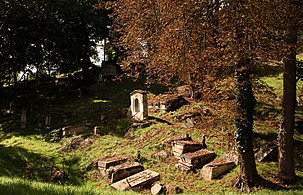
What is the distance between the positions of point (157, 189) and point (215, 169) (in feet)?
7.32

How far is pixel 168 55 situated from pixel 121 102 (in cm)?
1306

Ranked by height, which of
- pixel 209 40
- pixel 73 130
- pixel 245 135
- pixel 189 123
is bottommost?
pixel 73 130

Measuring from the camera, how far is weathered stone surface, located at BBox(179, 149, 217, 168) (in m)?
11.5

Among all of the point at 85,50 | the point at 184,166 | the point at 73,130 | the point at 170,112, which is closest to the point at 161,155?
the point at 184,166

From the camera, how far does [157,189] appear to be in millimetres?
10156

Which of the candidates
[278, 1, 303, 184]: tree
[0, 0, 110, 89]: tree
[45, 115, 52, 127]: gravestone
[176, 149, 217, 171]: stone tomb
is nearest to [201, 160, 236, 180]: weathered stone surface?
[176, 149, 217, 171]: stone tomb

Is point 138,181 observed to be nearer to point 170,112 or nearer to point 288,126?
point 288,126

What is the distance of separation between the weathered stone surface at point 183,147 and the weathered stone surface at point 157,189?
2253 mm

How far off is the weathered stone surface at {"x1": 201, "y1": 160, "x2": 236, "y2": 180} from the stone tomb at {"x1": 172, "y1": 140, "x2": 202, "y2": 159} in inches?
55.2

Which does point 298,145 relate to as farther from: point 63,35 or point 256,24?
point 63,35

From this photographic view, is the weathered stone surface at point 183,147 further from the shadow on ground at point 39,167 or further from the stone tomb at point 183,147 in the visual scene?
the shadow on ground at point 39,167

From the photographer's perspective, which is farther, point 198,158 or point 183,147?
point 183,147

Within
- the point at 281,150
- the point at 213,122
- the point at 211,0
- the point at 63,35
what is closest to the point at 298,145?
the point at 281,150

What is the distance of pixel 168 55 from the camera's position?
9.08 metres
